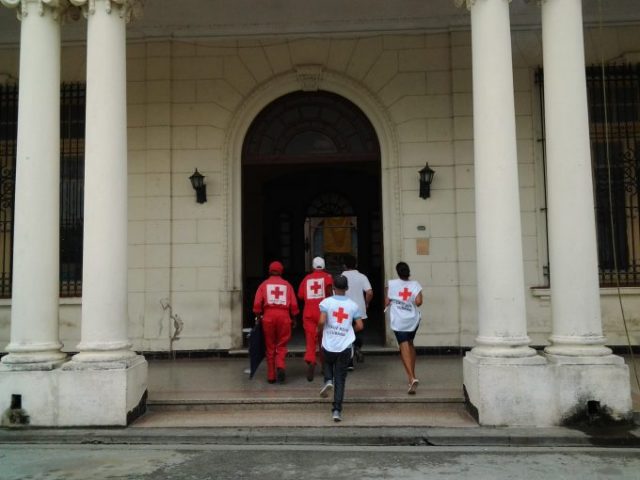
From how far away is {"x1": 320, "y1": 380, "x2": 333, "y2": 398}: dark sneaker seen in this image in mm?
7047

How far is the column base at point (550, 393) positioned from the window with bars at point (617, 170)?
405 centimetres

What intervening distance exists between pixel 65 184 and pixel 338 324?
6.61m

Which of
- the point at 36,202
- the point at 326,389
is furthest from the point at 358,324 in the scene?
the point at 36,202

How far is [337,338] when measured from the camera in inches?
265

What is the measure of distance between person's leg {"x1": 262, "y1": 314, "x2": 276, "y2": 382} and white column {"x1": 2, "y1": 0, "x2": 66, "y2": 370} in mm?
2581

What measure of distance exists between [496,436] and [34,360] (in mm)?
5375

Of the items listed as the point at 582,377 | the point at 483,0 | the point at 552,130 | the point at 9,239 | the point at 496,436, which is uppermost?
the point at 483,0

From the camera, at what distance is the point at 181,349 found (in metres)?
10.5

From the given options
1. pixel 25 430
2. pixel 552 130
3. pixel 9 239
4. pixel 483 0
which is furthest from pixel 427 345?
pixel 9 239

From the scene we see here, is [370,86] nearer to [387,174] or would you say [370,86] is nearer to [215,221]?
[387,174]

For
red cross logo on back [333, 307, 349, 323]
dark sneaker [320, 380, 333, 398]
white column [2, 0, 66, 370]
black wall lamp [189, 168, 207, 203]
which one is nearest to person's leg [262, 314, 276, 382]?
dark sneaker [320, 380, 333, 398]

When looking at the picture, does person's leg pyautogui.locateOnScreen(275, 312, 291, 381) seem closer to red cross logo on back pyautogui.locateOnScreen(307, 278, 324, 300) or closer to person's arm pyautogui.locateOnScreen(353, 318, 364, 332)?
red cross logo on back pyautogui.locateOnScreen(307, 278, 324, 300)

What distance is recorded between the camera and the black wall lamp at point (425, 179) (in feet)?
34.1

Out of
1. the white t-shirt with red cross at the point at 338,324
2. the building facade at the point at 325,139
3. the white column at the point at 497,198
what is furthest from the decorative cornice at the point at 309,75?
the white t-shirt with red cross at the point at 338,324
